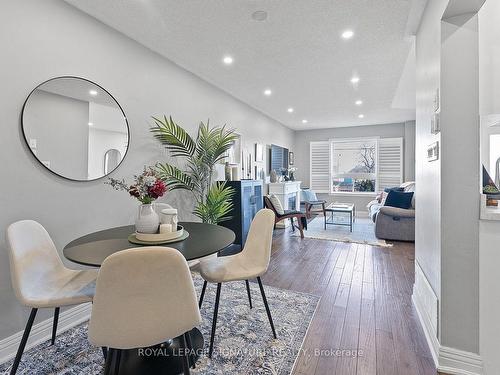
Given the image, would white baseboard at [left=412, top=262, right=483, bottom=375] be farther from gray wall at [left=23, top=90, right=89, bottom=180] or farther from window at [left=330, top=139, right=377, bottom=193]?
window at [left=330, top=139, right=377, bottom=193]

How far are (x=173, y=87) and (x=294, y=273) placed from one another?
2673 mm

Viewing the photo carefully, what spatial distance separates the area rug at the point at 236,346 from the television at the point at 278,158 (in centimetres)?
421

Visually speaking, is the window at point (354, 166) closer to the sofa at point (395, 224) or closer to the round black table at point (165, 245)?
the sofa at point (395, 224)

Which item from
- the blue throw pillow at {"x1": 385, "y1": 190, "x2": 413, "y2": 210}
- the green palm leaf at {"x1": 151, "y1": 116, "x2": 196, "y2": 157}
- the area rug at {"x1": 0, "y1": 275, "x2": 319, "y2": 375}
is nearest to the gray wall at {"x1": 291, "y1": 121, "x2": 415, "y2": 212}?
the blue throw pillow at {"x1": 385, "y1": 190, "x2": 413, "y2": 210}

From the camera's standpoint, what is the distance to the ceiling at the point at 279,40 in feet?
7.05

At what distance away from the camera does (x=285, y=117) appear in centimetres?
623

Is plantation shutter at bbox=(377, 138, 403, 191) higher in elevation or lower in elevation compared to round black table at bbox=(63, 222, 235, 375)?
higher

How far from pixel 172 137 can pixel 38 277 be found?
177 cm

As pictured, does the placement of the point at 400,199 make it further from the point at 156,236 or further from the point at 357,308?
the point at 156,236

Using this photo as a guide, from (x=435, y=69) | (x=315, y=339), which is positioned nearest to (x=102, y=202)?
(x=315, y=339)

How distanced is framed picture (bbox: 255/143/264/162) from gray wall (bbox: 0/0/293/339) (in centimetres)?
244

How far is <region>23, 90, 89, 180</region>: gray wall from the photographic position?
1.88 meters

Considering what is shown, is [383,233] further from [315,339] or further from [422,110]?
[315,339]

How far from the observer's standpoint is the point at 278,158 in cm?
665
